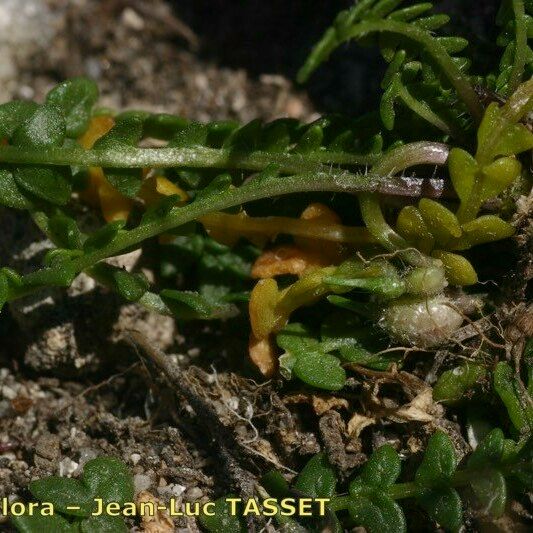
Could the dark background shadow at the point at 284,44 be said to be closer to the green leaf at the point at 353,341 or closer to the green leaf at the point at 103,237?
the green leaf at the point at 353,341

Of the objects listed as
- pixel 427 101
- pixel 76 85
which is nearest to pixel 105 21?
pixel 76 85

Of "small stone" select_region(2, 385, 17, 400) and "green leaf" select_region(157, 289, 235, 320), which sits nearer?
"green leaf" select_region(157, 289, 235, 320)

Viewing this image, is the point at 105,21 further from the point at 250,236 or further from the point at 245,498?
the point at 245,498

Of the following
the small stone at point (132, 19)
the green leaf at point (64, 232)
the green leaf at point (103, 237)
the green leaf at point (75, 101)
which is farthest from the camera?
the small stone at point (132, 19)

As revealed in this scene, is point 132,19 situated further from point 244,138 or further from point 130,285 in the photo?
point 130,285

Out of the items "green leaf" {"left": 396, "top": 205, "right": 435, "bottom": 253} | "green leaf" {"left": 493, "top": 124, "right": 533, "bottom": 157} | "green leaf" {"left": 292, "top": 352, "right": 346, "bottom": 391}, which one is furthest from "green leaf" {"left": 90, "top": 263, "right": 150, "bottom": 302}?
"green leaf" {"left": 493, "top": 124, "right": 533, "bottom": 157}

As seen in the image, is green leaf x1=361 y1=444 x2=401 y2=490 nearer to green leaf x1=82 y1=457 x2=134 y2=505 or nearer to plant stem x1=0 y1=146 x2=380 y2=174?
green leaf x1=82 y1=457 x2=134 y2=505

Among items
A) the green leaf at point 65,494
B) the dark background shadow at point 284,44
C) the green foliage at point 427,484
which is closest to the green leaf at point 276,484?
the green foliage at point 427,484
